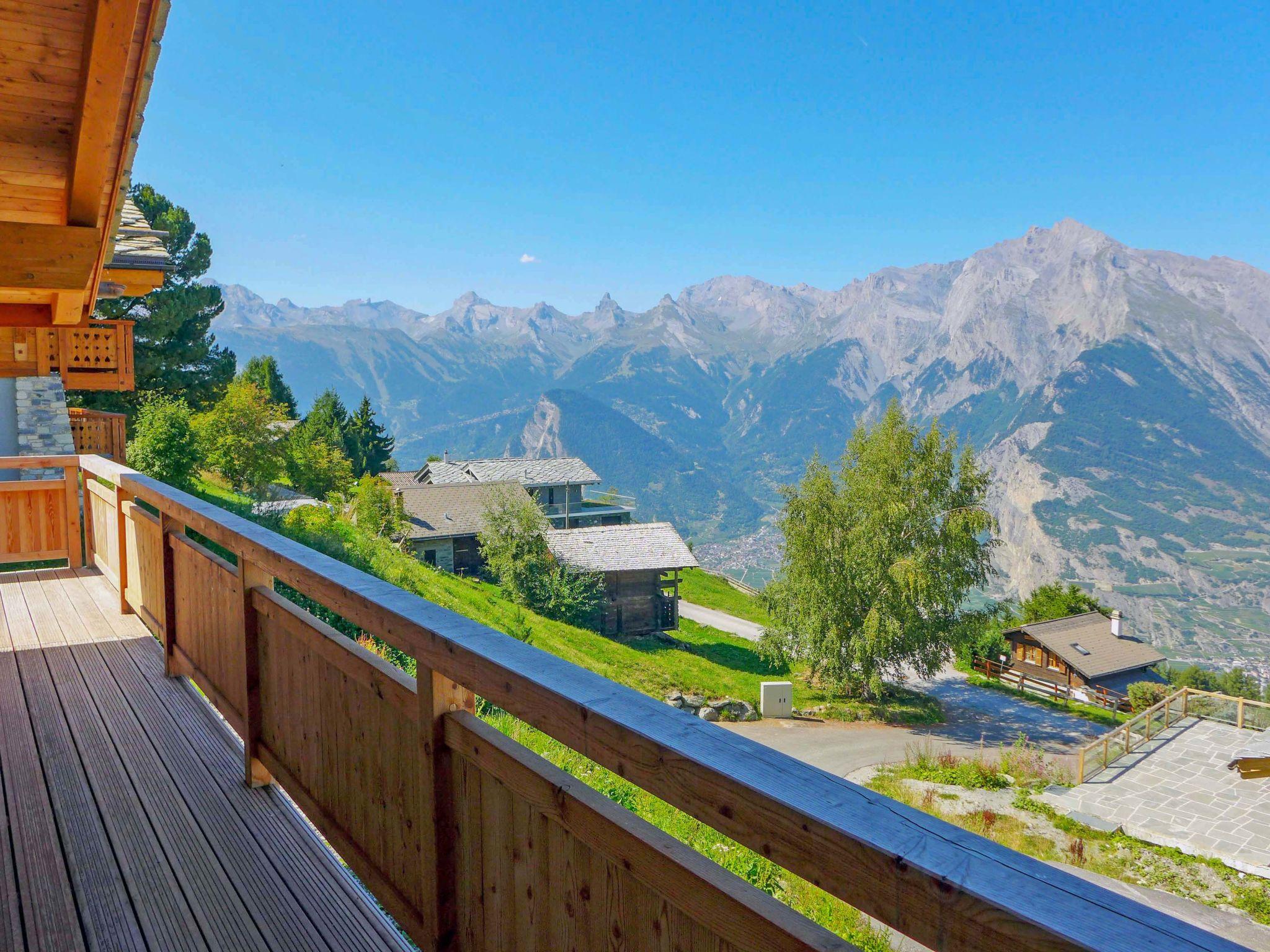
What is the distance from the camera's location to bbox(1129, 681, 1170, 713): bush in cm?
2678

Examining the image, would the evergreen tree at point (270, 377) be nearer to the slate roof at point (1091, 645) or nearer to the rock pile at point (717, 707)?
the rock pile at point (717, 707)

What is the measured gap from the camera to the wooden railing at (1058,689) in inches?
1137

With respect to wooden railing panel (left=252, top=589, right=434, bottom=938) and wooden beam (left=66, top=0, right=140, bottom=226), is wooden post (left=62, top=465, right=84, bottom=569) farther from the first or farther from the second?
wooden railing panel (left=252, top=589, right=434, bottom=938)

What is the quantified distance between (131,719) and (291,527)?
9.98m

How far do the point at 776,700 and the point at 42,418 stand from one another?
17707 mm

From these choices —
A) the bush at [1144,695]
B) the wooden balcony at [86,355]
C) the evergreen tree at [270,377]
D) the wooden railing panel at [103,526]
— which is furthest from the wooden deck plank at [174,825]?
the evergreen tree at [270,377]

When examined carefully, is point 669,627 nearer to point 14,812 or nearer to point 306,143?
point 14,812

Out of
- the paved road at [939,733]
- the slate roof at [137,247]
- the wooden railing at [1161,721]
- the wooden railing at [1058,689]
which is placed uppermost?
the slate roof at [137,247]

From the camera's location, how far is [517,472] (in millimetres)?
45094

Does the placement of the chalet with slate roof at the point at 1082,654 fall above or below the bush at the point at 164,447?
below

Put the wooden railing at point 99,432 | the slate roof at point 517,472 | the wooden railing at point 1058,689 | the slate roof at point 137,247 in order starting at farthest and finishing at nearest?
the slate roof at point 517,472
the wooden railing at point 1058,689
the wooden railing at point 99,432
the slate roof at point 137,247

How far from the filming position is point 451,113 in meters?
151

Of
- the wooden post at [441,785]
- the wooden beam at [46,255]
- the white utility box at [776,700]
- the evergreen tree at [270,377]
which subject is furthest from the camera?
the evergreen tree at [270,377]

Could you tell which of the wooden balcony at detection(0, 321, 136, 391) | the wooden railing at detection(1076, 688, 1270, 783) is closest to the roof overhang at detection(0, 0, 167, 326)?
the wooden balcony at detection(0, 321, 136, 391)
